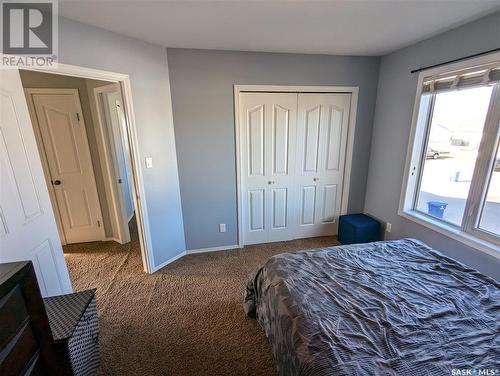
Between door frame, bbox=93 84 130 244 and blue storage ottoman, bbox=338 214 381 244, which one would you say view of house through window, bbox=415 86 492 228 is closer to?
blue storage ottoman, bbox=338 214 381 244

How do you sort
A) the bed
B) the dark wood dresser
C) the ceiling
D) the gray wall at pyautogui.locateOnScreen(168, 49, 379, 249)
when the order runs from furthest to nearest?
1. the gray wall at pyautogui.locateOnScreen(168, 49, 379, 249)
2. the ceiling
3. the bed
4. the dark wood dresser

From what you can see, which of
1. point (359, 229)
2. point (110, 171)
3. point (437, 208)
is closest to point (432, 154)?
point (437, 208)

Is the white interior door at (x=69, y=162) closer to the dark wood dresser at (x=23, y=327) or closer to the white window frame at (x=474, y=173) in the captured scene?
the dark wood dresser at (x=23, y=327)

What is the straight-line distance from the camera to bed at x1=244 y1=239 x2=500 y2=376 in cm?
104

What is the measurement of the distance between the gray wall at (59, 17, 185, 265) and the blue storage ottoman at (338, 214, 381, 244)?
86.6 inches

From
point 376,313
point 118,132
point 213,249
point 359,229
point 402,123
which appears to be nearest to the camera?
point 376,313

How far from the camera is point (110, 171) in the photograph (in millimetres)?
3027

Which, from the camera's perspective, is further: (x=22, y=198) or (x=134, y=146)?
(x=134, y=146)

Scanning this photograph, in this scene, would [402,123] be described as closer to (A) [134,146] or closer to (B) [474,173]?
(B) [474,173]

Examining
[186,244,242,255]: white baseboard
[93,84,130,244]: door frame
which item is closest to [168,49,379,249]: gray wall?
[186,244,242,255]: white baseboard

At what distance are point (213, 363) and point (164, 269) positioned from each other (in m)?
1.36

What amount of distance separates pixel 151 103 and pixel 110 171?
1.23 meters

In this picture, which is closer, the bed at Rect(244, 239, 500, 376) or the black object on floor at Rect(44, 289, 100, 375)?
the bed at Rect(244, 239, 500, 376)

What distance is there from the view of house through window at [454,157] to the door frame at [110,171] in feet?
12.0
